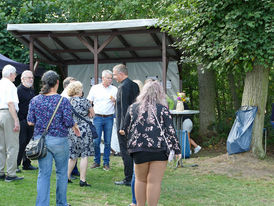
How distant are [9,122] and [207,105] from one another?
286 inches

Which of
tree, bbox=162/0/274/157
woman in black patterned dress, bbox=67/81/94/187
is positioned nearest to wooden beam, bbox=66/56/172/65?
tree, bbox=162/0/274/157

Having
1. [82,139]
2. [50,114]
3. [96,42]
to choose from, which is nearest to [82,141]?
[82,139]

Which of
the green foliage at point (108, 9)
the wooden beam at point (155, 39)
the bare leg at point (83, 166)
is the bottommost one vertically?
the bare leg at point (83, 166)

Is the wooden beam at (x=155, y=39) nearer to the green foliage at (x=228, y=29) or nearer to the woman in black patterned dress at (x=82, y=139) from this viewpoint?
the green foliage at (x=228, y=29)

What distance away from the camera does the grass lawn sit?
4859mm

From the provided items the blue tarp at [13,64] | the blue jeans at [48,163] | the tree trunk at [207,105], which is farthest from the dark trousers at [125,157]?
the tree trunk at [207,105]

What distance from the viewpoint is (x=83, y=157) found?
18.2 ft

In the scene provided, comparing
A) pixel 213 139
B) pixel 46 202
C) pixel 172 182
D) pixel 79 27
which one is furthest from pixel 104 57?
pixel 46 202

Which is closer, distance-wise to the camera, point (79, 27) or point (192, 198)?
point (192, 198)

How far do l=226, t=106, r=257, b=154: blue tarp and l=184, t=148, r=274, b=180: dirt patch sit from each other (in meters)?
0.16

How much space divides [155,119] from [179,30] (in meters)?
4.28

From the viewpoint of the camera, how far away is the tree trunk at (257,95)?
25.6 feet

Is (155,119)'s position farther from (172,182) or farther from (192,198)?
(172,182)

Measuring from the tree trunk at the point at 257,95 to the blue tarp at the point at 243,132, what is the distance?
0.12 meters
